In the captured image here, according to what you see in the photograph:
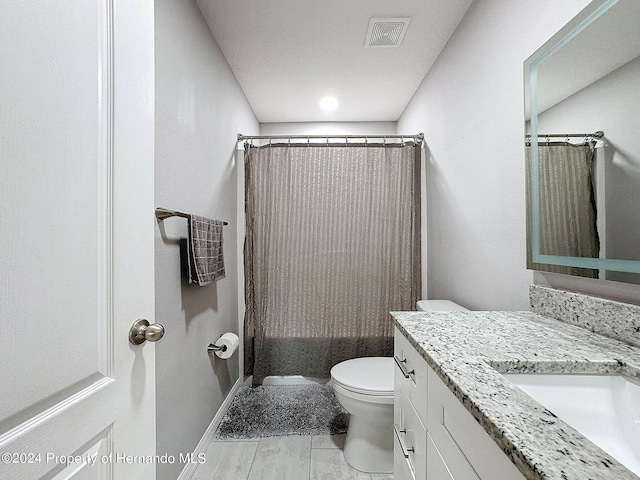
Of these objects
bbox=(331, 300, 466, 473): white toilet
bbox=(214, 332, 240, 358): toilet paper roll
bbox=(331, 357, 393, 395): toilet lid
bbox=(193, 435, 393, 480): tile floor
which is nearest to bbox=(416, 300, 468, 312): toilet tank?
bbox=(331, 300, 466, 473): white toilet

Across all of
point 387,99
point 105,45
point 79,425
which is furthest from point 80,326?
point 387,99

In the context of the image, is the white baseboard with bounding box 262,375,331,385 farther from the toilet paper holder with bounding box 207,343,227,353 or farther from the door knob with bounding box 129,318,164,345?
the door knob with bounding box 129,318,164,345

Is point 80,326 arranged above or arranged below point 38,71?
below

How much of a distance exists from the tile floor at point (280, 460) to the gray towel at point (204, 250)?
38.6 inches

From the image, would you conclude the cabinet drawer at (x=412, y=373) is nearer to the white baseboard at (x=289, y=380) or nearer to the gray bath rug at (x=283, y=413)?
the gray bath rug at (x=283, y=413)

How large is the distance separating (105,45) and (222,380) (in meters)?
2.03

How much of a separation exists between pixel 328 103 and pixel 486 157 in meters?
1.76

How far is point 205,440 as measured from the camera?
5.86 ft

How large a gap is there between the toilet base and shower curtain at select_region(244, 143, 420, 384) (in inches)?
31.5

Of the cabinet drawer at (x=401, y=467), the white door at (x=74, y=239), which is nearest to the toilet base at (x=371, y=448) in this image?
the cabinet drawer at (x=401, y=467)

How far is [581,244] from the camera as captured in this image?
39.1 inches

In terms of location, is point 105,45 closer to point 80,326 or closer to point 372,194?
point 80,326

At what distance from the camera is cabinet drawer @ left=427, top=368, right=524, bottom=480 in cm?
50

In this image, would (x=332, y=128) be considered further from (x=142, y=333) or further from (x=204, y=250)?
(x=142, y=333)
